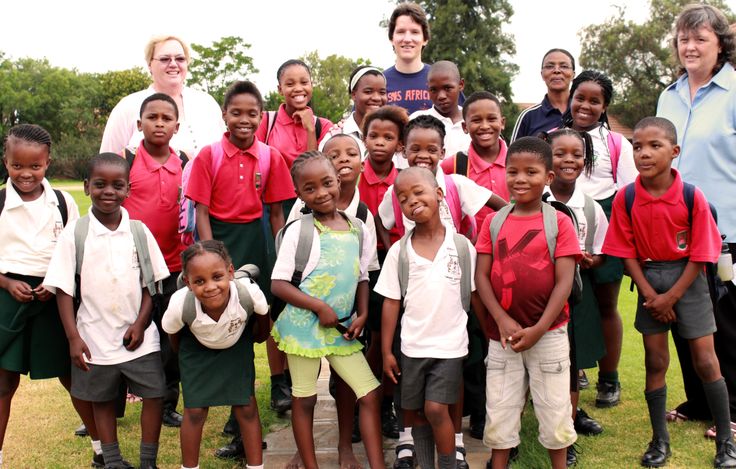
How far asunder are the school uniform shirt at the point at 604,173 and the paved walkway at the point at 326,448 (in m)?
1.79

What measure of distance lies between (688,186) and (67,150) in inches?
2138

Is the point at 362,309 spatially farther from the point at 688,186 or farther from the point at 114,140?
the point at 114,140

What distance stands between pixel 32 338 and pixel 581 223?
3.26m

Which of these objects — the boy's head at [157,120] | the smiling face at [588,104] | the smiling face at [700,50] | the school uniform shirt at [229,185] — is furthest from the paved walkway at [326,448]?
the smiling face at [700,50]

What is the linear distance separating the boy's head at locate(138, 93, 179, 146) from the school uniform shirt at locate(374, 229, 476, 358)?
5.99ft

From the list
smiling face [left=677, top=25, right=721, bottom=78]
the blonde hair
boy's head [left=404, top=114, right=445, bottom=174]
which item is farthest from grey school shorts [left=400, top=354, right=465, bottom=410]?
the blonde hair

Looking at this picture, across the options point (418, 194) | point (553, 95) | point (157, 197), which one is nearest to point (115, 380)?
point (157, 197)

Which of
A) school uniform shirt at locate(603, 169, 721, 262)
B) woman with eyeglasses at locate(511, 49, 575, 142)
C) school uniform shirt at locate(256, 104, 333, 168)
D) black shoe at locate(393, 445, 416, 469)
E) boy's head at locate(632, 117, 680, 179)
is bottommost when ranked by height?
black shoe at locate(393, 445, 416, 469)

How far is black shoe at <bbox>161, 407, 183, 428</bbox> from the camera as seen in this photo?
4863 millimetres

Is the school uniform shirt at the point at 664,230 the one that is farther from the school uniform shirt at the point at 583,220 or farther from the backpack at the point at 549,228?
the backpack at the point at 549,228

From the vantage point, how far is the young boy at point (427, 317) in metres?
3.49

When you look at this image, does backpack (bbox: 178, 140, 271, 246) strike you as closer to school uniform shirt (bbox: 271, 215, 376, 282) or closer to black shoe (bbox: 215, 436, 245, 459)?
school uniform shirt (bbox: 271, 215, 376, 282)

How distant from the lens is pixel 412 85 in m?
5.47

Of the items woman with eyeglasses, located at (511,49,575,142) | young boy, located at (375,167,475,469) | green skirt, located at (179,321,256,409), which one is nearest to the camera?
young boy, located at (375,167,475,469)
